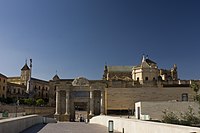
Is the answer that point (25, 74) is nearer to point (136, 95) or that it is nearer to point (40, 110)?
point (40, 110)

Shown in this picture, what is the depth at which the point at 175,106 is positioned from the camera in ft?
170

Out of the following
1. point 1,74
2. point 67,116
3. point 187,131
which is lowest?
point 67,116

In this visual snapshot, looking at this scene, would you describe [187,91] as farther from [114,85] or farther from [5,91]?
[5,91]

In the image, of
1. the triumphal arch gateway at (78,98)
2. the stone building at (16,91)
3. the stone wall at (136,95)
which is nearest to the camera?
the triumphal arch gateway at (78,98)

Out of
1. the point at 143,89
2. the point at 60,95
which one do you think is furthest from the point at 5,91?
the point at 143,89

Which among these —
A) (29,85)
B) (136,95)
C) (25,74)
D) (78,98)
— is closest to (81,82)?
(78,98)

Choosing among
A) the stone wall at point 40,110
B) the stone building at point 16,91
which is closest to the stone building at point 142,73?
the stone wall at point 40,110

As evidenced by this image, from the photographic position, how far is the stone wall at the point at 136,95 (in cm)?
7300

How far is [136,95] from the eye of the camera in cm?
→ 7394

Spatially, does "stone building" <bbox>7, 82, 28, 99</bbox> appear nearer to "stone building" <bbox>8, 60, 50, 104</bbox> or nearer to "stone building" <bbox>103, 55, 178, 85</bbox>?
"stone building" <bbox>8, 60, 50, 104</bbox>

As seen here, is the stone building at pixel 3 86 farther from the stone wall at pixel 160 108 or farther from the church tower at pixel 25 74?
the stone wall at pixel 160 108

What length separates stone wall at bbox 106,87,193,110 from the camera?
73.0 metres

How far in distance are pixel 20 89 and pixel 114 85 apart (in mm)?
38642

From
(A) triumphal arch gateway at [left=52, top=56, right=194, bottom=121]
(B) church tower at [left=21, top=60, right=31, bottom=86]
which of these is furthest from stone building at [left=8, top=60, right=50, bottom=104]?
(A) triumphal arch gateway at [left=52, top=56, right=194, bottom=121]
